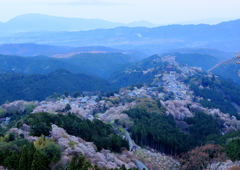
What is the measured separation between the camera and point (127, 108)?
57.2 meters

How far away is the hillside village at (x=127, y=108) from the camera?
2567 cm

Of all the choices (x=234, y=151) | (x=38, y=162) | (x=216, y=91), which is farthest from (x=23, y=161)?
(x=216, y=91)

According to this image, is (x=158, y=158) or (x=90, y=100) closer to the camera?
(x=158, y=158)

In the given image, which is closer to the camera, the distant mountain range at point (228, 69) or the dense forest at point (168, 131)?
the dense forest at point (168, 131)

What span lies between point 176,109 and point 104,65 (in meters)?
129

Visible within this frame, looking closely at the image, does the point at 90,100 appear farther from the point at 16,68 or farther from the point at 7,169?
the point at 16,68

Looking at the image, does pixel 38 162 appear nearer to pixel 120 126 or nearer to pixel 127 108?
pixel 120 126

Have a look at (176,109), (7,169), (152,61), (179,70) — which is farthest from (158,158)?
(152,61)

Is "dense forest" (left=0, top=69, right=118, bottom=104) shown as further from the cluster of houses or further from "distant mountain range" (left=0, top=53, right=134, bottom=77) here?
"distant mountain range" (left=0, top=53, right=134, bottom=77)

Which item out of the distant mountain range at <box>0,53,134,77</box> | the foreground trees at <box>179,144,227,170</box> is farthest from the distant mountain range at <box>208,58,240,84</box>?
the foreground trees at <box>179,144,227,170</box>

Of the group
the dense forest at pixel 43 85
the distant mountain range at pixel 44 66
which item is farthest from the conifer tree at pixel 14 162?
the distant mountain range at pixel 44 66

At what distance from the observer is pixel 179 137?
136 ft

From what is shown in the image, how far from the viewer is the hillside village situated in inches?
1011

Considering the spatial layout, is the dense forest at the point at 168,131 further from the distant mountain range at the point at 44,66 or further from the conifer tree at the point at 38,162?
the distant mountain range at the point at 44,66
